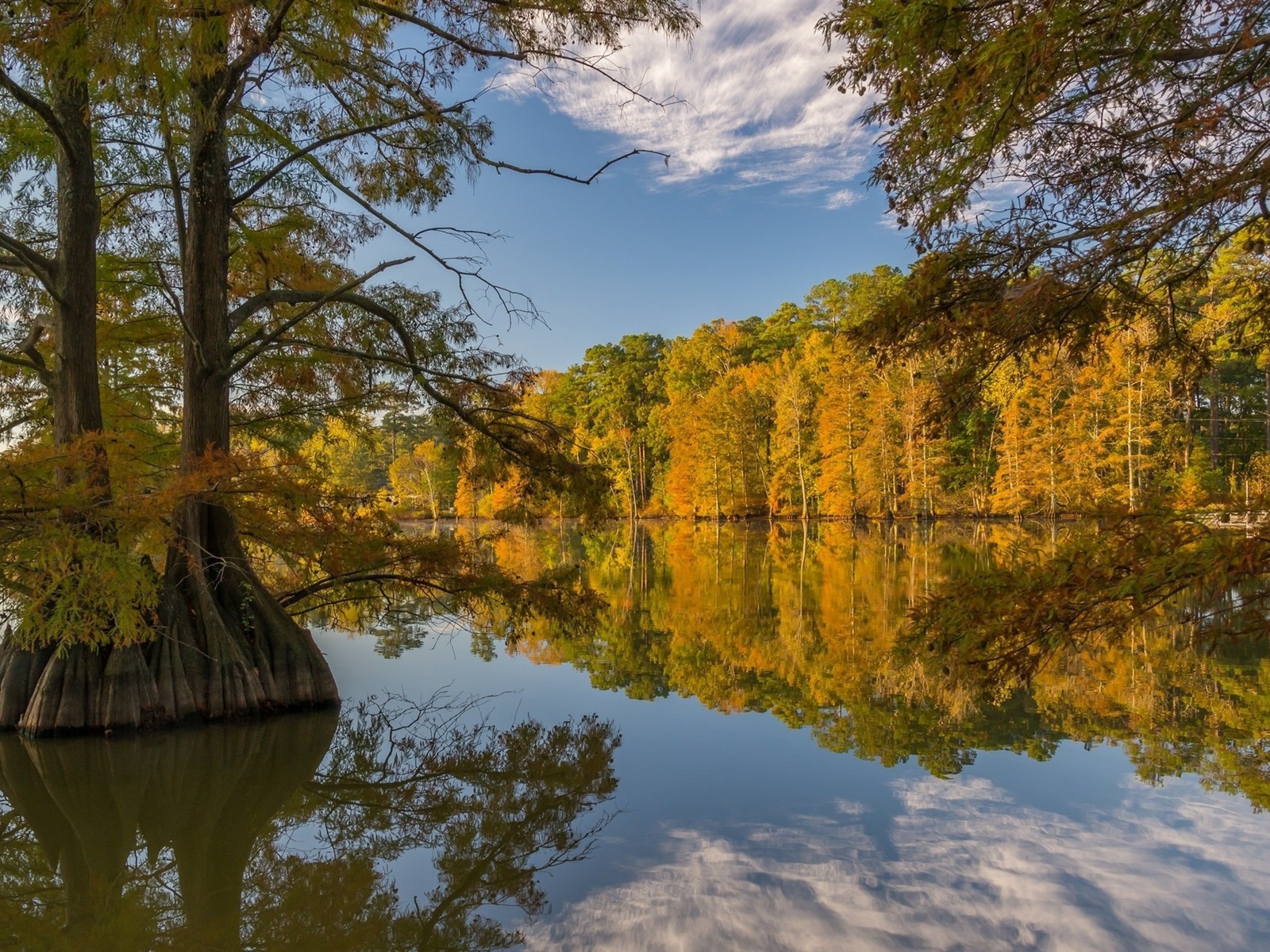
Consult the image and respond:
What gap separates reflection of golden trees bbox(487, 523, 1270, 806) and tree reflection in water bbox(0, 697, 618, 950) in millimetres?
1856

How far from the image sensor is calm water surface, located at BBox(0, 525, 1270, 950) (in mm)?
3264

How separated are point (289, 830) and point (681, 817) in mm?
2048

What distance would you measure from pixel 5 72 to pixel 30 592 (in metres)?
3.16

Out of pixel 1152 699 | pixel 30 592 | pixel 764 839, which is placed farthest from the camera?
pixel 1152 699

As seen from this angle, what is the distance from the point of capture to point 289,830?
4273 millimetres

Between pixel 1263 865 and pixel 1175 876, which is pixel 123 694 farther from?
pixel 1263 865

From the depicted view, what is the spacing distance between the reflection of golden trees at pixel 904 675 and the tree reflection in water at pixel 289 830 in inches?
73.1

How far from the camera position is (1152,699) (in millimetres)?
6348

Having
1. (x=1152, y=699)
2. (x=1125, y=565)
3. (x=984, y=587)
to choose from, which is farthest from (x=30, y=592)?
(x=1152, y=699)

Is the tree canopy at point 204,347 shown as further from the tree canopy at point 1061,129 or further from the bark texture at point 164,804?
the tree canopy at point 1061,129

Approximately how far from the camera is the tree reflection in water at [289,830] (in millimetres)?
3299

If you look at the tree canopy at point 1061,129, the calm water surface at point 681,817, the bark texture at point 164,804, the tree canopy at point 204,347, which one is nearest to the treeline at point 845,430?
the tree canopy at point 204,347

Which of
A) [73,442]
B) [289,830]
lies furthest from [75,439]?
[289,830]

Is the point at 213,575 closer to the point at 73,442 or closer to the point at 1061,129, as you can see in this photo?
the point at 73,442
